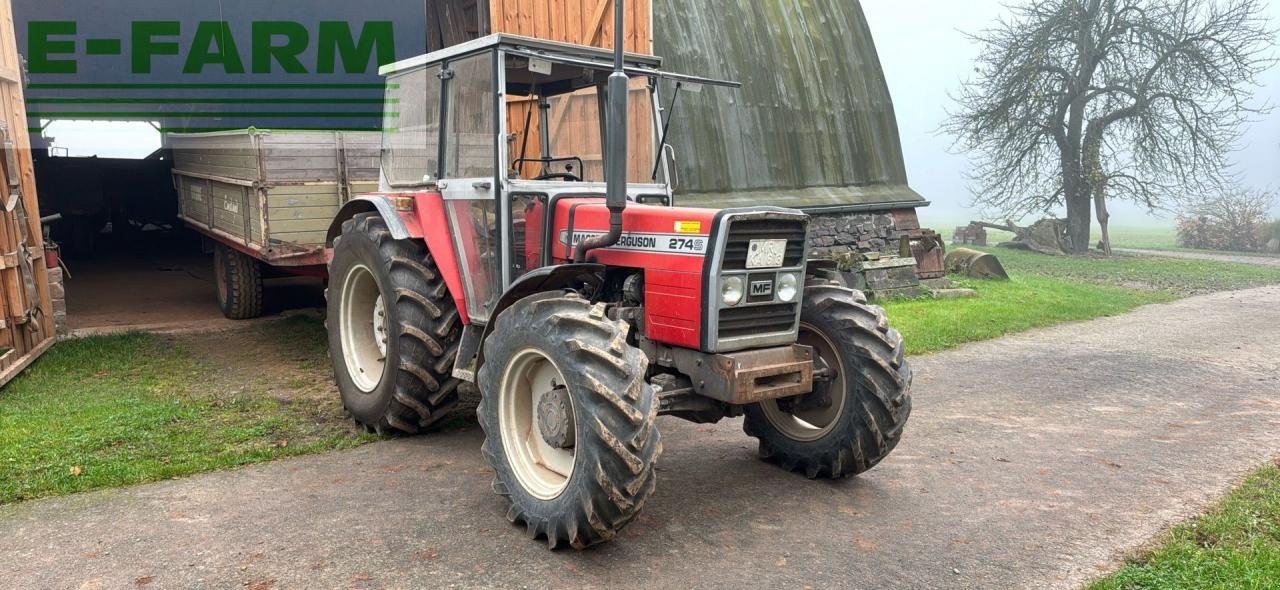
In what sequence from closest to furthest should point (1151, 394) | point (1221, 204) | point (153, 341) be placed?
point (1151, 394)
point (153, 341)
point (1221, 204)

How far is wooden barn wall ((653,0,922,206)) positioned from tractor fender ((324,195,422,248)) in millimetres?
5854

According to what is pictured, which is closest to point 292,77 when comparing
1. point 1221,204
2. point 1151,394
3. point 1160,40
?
point 1151,394

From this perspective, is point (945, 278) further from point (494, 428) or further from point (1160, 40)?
point (1160, 40)

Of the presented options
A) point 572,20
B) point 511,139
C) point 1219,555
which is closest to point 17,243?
point 511,139

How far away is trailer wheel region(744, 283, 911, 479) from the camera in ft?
14.3

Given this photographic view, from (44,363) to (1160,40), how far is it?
79.4 feet

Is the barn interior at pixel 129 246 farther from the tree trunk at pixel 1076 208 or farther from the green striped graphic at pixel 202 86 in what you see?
the tree trunk at pixel 1076 208

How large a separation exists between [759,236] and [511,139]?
1636 mm

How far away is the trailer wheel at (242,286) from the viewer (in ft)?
30.2

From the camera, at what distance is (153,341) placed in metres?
8.25

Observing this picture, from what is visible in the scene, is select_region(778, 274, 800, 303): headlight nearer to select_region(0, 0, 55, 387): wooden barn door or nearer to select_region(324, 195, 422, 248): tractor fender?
select_region(324, 195, 422, 248): tractor fender

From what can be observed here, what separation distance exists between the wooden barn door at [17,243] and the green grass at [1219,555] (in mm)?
7373

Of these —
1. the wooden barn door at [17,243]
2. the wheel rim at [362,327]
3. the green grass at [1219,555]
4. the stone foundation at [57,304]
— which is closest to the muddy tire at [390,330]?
the wheel rim at [362,327]

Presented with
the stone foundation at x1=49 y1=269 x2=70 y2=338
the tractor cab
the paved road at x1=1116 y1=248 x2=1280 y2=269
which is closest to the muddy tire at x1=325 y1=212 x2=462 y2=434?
Answer: the tractor cab
